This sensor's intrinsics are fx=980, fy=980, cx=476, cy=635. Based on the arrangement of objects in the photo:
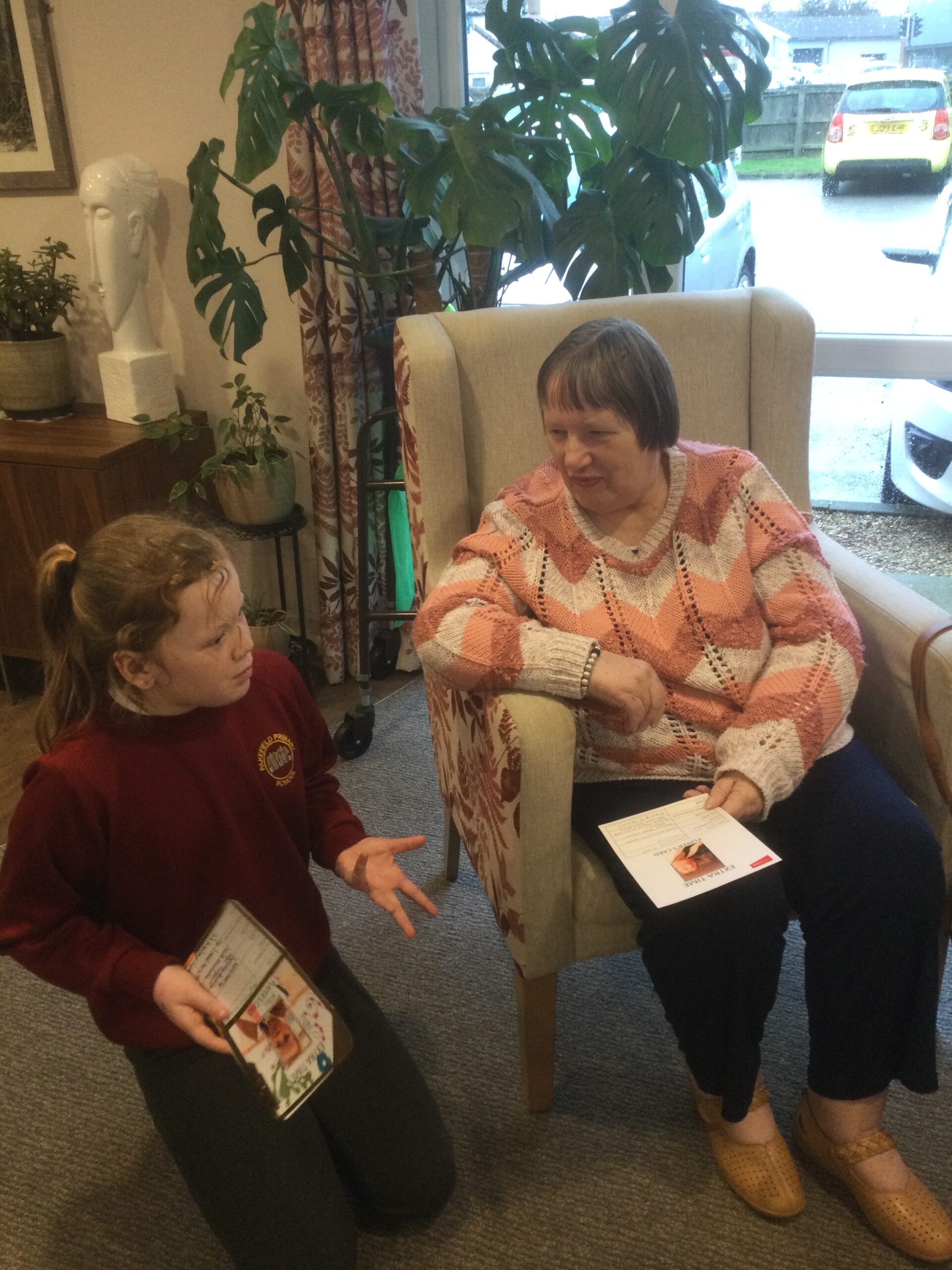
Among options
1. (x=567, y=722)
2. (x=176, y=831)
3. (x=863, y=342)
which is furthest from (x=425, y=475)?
(x=863, y=342)

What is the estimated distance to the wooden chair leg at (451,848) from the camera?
1.83 meters

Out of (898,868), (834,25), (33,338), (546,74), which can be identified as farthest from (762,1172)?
(33,338)

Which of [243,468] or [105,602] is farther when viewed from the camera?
[243,468]

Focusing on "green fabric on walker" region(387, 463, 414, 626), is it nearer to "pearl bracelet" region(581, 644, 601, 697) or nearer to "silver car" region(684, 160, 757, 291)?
"silver car" region(684, 160, 757, 291)

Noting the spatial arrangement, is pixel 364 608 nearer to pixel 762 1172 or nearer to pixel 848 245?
pixel 762 1172

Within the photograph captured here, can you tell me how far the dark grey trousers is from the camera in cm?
105

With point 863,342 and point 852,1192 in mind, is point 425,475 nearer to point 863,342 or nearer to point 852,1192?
point 852,1192

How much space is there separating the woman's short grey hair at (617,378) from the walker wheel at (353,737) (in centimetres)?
116

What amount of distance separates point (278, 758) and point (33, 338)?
1.77 m

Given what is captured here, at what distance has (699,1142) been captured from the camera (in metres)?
1.35

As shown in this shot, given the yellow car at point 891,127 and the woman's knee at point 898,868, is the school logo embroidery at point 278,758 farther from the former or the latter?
the yellow car at point 891,127

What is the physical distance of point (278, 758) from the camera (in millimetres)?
1170

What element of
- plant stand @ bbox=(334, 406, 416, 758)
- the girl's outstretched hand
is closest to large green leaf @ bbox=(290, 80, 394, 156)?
plant stand @ bbox=(334, 406, 416, 758)

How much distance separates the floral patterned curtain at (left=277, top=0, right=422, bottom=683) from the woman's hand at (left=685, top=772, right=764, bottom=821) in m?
1.44
